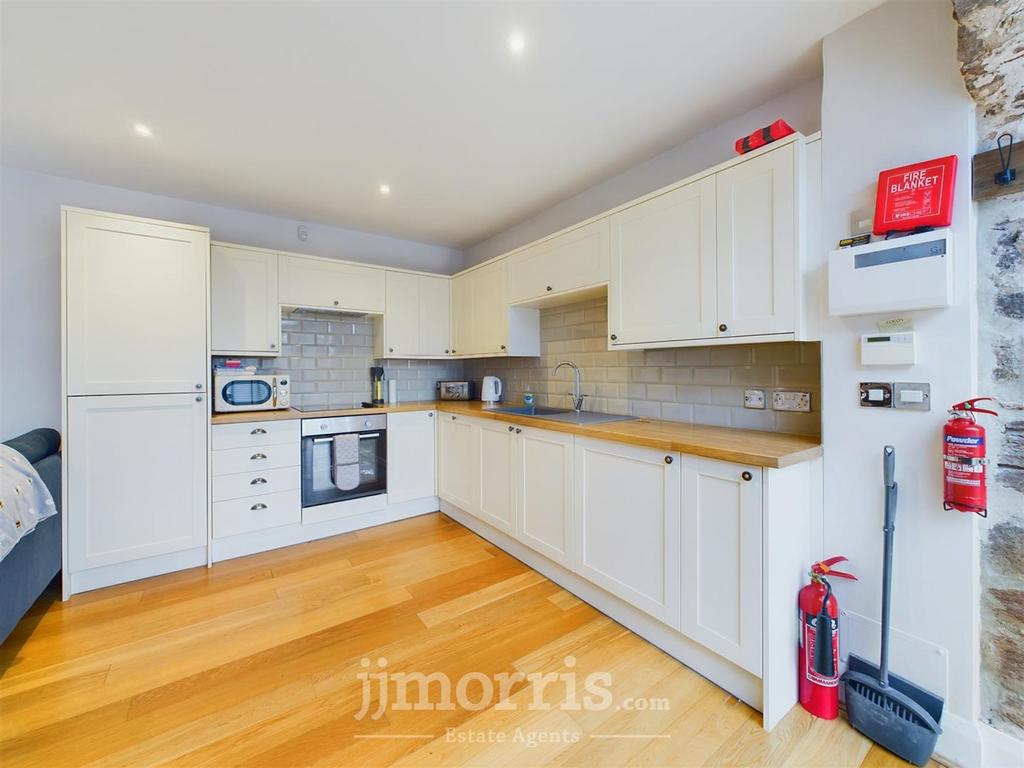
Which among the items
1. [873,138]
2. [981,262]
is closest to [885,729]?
[981,262]

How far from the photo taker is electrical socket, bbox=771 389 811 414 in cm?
184

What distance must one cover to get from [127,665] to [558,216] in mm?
3547

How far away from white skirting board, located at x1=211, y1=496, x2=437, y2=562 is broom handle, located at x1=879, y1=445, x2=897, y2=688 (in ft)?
9.76

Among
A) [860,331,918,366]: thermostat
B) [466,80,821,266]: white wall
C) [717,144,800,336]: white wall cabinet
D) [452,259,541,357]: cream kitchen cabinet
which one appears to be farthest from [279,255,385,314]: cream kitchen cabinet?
[860,331,918,366]: thermostat

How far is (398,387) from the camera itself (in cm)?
401

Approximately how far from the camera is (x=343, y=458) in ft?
10.3

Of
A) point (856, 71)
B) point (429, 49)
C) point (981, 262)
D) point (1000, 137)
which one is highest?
point (429, 49)

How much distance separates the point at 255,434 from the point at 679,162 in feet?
10.4

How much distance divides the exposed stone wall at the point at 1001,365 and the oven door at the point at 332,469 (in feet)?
10.6

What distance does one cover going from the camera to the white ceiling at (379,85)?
151 cm

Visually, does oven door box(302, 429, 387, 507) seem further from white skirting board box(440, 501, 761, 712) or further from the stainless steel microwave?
white skirting board box(440, 501, 761, 712)

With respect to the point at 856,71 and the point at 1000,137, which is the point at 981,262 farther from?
the point at 856,71

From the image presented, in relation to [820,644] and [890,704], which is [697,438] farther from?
[890,704]

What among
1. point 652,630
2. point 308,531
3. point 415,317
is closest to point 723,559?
point 652,630
